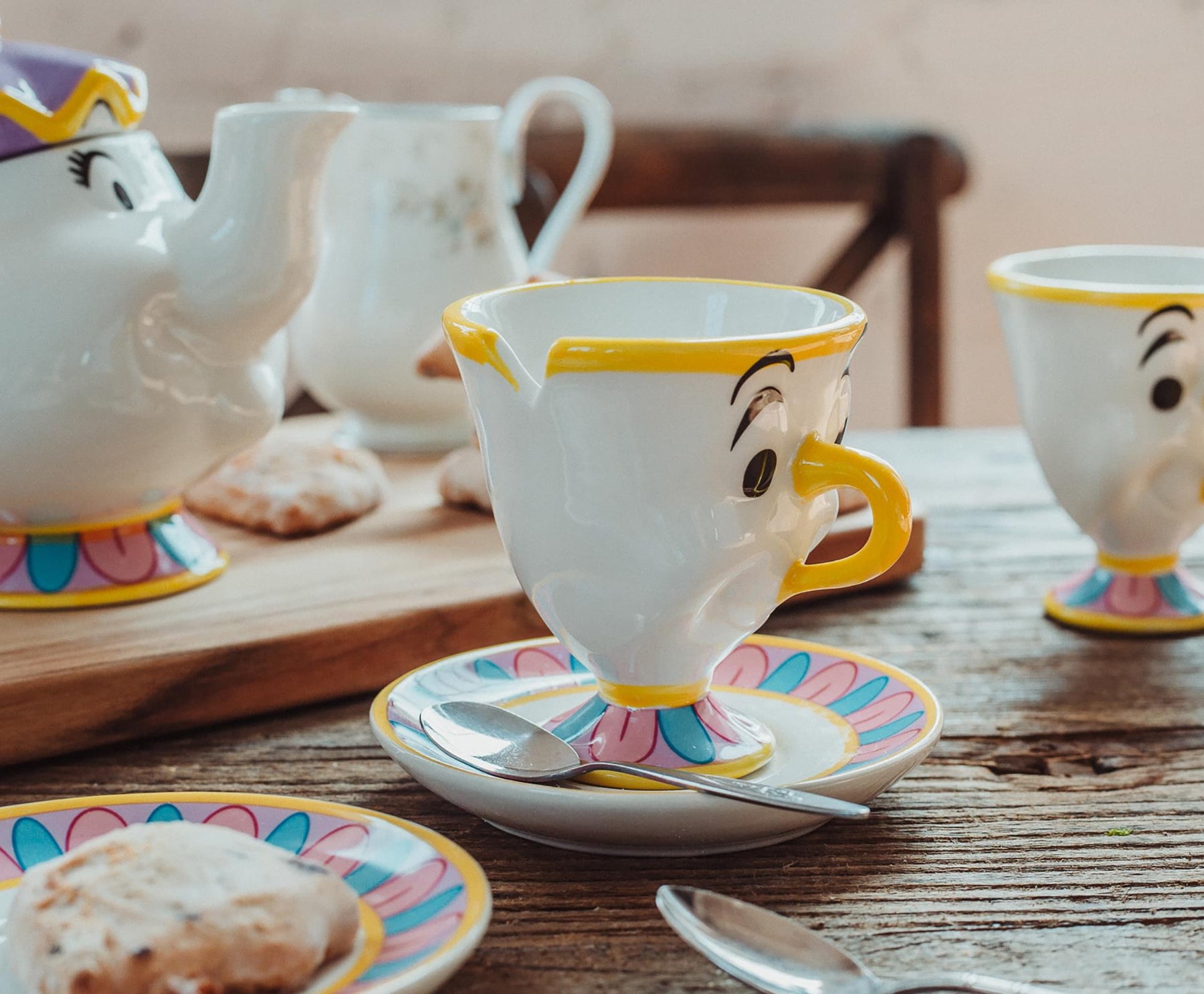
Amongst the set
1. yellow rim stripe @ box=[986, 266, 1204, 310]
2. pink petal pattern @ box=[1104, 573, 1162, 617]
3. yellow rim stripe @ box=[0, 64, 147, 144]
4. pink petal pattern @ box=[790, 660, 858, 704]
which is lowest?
pink petal pattern @ box=[1104, 573, 1162, 617]

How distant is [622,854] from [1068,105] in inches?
73.7

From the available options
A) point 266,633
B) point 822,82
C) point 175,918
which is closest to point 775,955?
point 175,918

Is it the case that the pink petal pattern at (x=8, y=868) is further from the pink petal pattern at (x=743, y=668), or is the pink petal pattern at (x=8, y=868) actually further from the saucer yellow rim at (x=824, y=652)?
the pink petal pattern at (x=743, y=668)

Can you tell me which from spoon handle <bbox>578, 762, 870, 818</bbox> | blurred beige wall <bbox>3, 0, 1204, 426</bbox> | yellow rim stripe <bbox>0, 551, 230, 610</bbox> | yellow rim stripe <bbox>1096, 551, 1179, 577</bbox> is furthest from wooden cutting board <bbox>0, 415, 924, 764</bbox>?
blurred beige wall <bbox>3, 0, 1204, 426</bbox>

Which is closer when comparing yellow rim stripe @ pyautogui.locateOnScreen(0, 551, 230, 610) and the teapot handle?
yellow rim stripe @ pyautogui.locateOnScreen(0, 551, 230, 610)

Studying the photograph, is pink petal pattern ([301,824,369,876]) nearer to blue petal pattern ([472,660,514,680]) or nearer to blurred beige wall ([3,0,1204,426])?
blue petal pattern ([472,660,514,680])

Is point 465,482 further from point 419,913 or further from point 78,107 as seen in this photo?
point 419,913

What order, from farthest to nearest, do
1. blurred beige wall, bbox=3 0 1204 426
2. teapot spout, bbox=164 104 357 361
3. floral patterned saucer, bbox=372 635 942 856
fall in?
blurred beige wall, bbox=3 0 1204 426 → teapot spout, bbox=164 104 357 361 → floral patterned saucer, bbox=372 635 942 856

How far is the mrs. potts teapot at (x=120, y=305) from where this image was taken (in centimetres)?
61

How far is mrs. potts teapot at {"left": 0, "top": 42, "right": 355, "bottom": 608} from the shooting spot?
0.61 m

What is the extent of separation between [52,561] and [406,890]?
363mm

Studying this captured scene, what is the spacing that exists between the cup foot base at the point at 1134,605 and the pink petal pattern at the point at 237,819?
16.8 inches

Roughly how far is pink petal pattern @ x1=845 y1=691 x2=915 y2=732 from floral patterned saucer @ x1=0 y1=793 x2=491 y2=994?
0.58 ft

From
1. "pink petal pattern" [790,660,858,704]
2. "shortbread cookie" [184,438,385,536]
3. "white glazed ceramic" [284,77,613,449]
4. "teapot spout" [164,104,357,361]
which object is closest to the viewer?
"pink petal pattern" [790,660,858,704]
